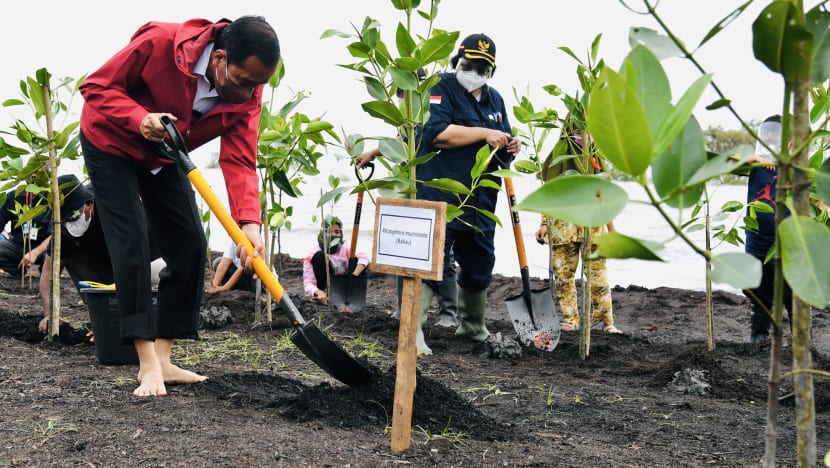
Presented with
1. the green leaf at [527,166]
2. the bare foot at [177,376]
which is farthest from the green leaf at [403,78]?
the bare foot at [177,376]

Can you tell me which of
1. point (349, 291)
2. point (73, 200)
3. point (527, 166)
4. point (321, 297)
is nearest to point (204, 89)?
Answer: point (527, 166)

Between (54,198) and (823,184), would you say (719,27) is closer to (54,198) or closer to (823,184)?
(823,184)

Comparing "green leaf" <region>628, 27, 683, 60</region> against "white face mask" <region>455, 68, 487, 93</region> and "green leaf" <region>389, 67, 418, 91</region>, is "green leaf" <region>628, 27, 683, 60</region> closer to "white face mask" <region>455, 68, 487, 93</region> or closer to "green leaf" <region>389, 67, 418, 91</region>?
"green leaf" <region>389, 67, 418, 91</region>

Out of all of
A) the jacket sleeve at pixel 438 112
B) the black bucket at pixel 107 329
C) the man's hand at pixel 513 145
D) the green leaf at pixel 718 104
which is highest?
the jacket sleeve at pixel 438 112

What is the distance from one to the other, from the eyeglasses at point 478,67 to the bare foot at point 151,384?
7.28ft

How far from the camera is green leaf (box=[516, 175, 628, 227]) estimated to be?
2.92 feet

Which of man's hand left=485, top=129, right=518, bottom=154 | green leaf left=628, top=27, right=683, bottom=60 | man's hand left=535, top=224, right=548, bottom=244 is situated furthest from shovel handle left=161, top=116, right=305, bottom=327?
man's hand left=535, top=224, right=548, bottom=244

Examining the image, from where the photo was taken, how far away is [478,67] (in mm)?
4012

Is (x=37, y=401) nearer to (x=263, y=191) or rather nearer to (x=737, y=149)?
(x=263, y=191)

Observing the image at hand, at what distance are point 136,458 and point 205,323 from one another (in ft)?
8.42

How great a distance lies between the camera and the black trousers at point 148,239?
277 centimetres

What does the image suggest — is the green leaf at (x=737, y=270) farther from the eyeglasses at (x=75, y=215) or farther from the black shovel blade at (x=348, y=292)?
the black shovel blade at (x=348, y=292)

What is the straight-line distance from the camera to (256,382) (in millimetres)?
2996

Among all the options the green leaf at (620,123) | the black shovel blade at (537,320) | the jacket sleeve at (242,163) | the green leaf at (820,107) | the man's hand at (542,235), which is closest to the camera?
the green leaf at (620,123)
